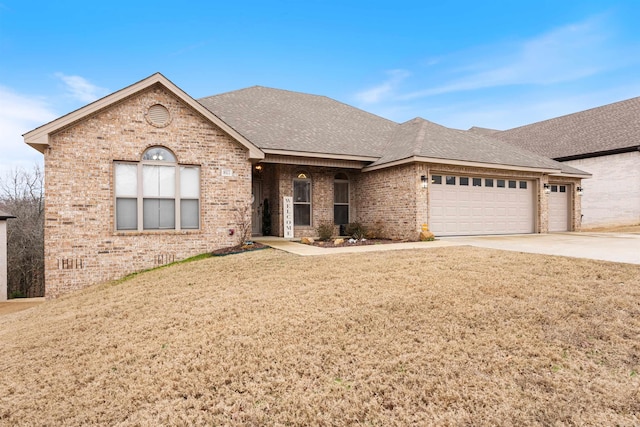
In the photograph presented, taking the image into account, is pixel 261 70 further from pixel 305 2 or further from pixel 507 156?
pixel 507 156

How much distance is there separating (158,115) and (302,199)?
6270 mm

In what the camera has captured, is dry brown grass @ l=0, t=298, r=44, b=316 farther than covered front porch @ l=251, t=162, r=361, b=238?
No

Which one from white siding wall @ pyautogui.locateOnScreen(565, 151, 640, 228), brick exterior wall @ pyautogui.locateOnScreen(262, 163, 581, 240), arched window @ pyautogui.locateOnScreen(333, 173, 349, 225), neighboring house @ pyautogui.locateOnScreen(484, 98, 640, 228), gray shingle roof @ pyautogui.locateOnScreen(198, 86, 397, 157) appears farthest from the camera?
neighboring house @ pyautogui.locateOnScreen(484, 98, 640, 228)

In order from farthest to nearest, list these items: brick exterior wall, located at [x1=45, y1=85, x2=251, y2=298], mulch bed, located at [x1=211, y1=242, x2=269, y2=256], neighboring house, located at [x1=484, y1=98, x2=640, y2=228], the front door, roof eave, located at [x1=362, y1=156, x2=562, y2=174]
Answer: neighboring house, located at [x1=484, y1=98, x2=640, y2=228] → the front door → roof eave, located at [x1=362, y1=156, x2=562, y2=174] → mulch bed, located at [x1=211, y1=242, x2=269, y2=256] → brick exterior wall, located at [x1=45, y1=85, x2=251, y2=298]

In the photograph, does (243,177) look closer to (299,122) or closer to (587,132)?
(299,122)

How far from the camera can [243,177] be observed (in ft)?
35.4

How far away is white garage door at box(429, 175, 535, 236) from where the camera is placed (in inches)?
502

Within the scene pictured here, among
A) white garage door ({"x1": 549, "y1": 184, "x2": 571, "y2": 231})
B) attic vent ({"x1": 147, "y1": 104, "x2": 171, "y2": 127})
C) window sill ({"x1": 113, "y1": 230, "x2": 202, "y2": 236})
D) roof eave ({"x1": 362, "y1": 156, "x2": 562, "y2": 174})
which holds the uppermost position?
attic vent ({"x1": 147, "y1": 104, "x2": 171, "y2": 127})

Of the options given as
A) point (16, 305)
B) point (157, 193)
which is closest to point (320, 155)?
point (157, 193)

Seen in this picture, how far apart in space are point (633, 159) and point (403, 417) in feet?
78.5

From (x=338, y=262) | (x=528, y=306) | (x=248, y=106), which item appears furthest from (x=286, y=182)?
(x=528, y=306)

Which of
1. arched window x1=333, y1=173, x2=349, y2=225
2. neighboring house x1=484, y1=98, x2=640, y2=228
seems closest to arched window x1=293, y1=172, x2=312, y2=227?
arched window x1=333, y1=173, x2=349, y2=225

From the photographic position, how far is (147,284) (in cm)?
749

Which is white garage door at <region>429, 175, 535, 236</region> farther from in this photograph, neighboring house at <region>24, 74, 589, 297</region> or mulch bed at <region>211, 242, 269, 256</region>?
mulch bed at <region>211, 242, 269, 256</region>
